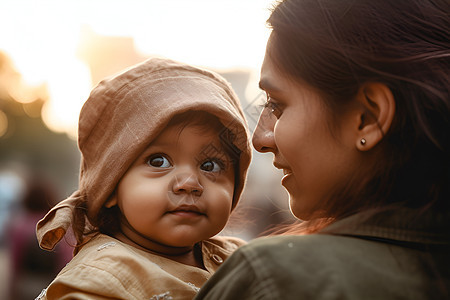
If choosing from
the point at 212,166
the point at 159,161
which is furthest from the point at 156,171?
the point at 212,166

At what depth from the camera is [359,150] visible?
5.53 feet

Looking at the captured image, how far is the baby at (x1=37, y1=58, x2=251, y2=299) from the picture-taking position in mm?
2256

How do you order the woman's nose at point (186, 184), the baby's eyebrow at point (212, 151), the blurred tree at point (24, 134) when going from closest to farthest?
the woman's nose at point (186, 184) → the baby's eyebrow at point (212, 151) → the blurred tree at point (24, 134)

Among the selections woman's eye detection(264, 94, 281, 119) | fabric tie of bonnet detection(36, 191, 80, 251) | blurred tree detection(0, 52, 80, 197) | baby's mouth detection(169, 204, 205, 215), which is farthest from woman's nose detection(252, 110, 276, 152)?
blurred tree detection(0, 52, 80, 197)

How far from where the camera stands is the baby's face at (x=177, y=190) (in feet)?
7.39

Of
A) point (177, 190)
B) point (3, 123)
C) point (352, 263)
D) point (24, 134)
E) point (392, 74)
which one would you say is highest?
point (392, 74)

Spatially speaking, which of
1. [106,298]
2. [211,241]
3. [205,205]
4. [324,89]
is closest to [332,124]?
[324,89]

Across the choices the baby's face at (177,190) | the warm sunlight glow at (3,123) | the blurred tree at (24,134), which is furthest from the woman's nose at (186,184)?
the warm sunlight glow at (3,123)

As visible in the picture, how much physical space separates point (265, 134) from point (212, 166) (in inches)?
17.6

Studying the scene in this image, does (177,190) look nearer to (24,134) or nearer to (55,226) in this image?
(55,226)

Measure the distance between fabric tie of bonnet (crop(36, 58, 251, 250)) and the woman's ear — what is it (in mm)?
821

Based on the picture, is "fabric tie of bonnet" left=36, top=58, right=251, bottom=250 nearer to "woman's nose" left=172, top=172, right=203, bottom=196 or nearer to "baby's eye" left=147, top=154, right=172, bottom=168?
"baby's eye" left=147, top=154, right=172, bottom=168

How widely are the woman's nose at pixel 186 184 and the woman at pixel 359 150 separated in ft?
1.58

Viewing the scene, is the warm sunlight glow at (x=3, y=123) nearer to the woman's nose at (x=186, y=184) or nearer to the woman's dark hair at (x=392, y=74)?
the woman's nose at (x=186, y=184)
